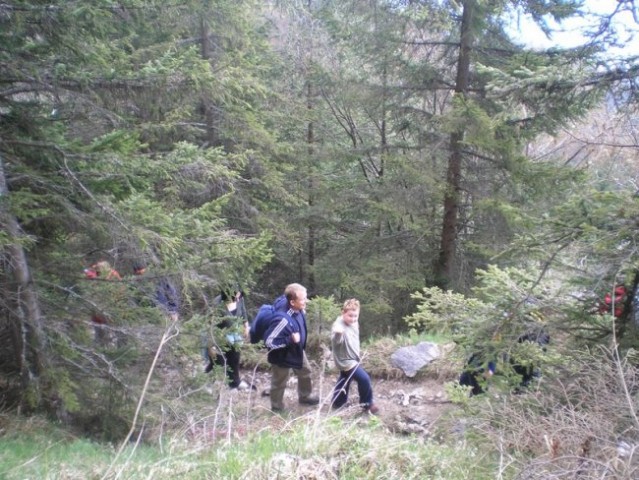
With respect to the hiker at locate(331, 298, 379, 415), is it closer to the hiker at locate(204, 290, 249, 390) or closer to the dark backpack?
the dark backpack

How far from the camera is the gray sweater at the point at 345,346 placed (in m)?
7.10

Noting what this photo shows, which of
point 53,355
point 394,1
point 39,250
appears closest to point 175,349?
point 53,355

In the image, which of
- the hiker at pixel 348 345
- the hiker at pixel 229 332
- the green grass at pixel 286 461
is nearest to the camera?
the green grass at pixel 286 461

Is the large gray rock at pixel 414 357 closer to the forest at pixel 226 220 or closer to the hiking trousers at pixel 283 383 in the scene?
the forest at pixel 226 220

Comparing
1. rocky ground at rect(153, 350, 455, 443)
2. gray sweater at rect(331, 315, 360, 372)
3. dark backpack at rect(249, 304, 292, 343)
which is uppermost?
dark backpack at rect(249, 304, 292, 343)

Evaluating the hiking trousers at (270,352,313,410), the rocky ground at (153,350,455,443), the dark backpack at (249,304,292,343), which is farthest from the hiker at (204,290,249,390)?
the hiking trousers at (270,352,313,410)

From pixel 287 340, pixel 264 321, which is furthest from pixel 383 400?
pixel 264 321

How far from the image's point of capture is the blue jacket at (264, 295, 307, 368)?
683 centimetres

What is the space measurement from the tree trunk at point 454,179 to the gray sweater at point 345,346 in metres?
5.36

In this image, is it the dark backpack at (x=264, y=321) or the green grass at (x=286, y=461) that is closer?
the green grass at (x=286, y=461)

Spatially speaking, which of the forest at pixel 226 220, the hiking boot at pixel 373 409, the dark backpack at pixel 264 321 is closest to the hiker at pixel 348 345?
the hiking boot at pixel 373 409

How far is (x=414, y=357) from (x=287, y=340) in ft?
10.7

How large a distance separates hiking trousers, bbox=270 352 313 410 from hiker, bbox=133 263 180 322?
1562mm

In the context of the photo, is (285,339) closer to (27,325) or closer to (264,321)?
(264,321)
